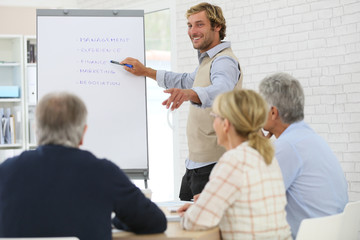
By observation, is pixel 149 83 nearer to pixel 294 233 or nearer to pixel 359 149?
pixel 359 149

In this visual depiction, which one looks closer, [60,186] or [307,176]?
[60,186]

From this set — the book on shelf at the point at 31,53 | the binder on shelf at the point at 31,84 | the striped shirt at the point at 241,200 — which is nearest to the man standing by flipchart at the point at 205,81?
the striped shirt at the point at 241,200

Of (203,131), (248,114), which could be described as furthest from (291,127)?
(203,131)

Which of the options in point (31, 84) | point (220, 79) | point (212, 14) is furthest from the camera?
point (31, 84)

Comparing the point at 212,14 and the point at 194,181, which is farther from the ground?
the point at 212,14

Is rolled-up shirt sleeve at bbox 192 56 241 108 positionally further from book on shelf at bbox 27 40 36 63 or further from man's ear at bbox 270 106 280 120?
book on shelf at bbox 27 40 36 63

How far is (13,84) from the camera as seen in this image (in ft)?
21.2

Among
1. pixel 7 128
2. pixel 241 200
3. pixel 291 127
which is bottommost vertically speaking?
pixel 241 200

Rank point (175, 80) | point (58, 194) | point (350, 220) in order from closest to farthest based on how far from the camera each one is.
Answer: point (58, 194) → point (350, 220) → point (175, 80)

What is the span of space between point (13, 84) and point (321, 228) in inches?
205

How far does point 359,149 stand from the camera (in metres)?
3.74

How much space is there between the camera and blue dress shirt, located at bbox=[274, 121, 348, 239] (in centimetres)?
222

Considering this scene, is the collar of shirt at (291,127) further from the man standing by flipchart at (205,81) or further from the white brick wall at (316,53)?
the white brick wall at (316,53)

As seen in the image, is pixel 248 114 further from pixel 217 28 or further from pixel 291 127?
pixel 217 28
